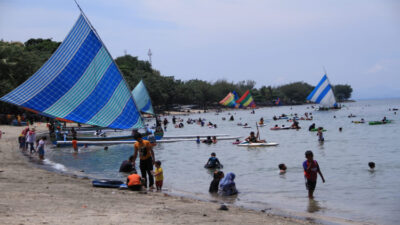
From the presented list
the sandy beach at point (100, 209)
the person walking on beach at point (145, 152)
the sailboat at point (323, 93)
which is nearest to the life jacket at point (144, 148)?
the person walking on beach at point (145, 152)

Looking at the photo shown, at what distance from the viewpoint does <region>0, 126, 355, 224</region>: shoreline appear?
331 inches

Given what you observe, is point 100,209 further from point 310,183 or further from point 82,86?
point 82,86

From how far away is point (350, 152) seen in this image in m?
29.3

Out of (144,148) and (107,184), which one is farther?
(107,184)

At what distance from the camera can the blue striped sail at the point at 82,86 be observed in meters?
26.2

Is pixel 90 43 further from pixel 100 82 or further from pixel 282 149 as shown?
pixel 282 149

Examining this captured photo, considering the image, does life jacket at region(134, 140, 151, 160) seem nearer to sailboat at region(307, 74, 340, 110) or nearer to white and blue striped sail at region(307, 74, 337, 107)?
sailboat at region(307, 74, 340, 110)

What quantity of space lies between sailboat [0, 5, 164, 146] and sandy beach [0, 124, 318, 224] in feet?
43.7

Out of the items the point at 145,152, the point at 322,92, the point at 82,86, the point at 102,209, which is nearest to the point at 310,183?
the point at 145,152

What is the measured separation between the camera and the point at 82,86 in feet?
89.5

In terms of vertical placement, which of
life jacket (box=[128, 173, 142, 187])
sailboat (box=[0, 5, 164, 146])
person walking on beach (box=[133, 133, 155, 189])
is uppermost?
sailboat (box=[0, 5, 164, 146])

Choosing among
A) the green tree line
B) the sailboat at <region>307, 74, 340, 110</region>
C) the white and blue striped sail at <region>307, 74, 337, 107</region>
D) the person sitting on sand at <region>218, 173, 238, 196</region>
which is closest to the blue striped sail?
the person sitting on sand at <region>218, 173, 238, 196</region>

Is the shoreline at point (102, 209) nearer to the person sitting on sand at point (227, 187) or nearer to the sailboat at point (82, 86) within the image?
the person sitting on sand at point (227, 187)

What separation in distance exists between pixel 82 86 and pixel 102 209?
18767 mm
